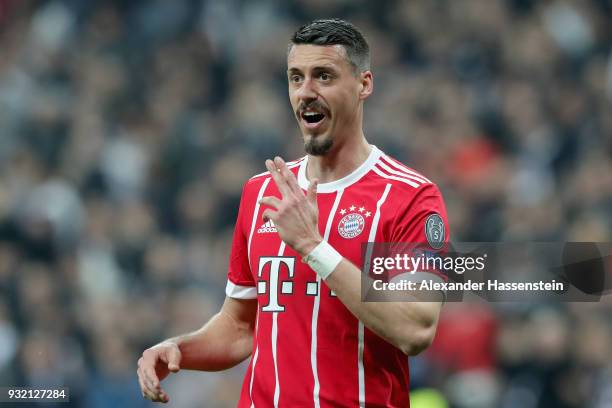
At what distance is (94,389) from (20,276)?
1455mm

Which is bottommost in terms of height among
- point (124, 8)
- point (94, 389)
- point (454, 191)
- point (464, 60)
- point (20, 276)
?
point (94, 389)

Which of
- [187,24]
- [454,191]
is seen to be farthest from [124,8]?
[454,191]

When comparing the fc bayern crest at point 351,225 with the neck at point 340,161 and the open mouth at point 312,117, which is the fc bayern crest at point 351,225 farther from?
the open mouth at point 312,117

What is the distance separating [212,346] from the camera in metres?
4.56

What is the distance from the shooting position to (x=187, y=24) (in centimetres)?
1157

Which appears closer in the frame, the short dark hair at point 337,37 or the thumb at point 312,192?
the thumb at point 312,192

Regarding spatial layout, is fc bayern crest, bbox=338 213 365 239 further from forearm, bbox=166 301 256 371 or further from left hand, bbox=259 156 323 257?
forearm, bbox=166 301 256 371

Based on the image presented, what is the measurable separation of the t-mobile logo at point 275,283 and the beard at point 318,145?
0.39m

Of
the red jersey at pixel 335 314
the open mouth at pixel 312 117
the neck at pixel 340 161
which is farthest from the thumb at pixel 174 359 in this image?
the open mouth at pixel 312 117

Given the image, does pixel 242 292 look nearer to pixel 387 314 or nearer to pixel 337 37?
pixel 387 314

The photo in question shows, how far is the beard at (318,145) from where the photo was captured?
4.29 metres

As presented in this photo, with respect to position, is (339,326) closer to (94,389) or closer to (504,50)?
(94,389)

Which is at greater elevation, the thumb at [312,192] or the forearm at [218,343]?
the thumb at [312,192]

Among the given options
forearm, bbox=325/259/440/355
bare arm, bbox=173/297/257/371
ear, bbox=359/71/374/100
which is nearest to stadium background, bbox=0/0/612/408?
bare arm, bbox=173/297/257/371
